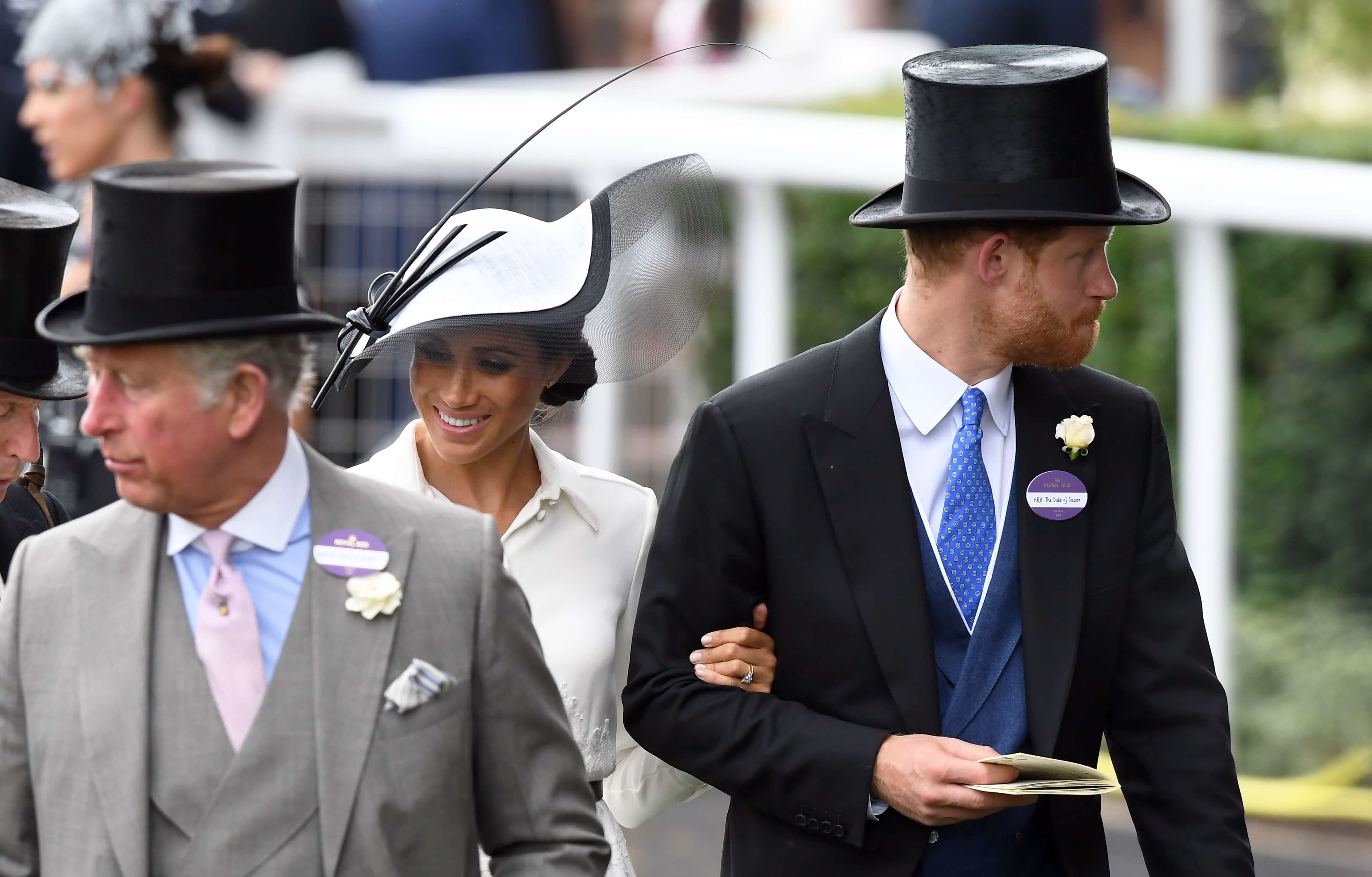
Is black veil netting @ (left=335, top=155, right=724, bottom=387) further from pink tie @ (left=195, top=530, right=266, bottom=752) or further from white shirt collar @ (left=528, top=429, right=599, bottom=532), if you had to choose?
pink tie @ (left=195, top=530, right=266, bottom=752)

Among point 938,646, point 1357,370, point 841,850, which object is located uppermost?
point 938,646

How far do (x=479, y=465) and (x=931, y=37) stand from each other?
272 inches

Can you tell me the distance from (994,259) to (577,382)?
0.84 metres

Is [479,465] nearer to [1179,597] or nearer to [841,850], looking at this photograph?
[841,850]

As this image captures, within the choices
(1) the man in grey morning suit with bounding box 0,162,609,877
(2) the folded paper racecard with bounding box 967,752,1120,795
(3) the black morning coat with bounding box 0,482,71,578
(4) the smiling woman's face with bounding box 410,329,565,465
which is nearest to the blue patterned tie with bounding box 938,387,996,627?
(2) the folded paper racecard with bounding box 967,752,1120,795

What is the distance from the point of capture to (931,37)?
9844 millimetres

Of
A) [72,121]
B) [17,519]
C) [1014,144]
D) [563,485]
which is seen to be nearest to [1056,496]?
[1014,144]

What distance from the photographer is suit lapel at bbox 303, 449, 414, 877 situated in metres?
2.38

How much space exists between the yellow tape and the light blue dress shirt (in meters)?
5.68

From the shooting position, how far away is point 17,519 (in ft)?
11.6

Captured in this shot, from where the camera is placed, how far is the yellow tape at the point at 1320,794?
25.1 feet

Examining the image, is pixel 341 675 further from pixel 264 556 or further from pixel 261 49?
pixel 261 49

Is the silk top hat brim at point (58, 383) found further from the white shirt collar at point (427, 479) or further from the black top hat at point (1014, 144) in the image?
the black top hat at point (1014, 144)

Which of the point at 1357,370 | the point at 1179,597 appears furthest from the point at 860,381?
the point at 1357,370
